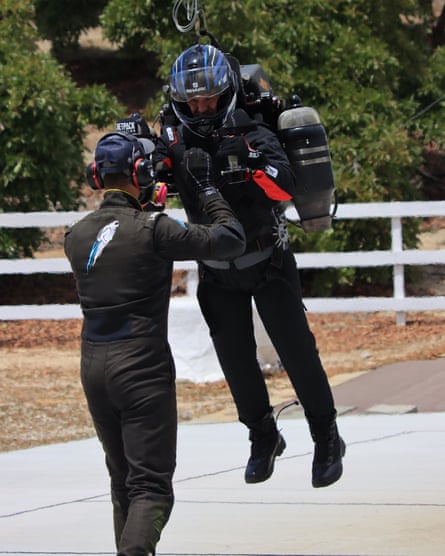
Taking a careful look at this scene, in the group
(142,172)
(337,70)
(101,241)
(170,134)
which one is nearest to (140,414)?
(101,241)

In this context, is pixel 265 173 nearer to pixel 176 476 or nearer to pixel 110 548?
pixel 110 548

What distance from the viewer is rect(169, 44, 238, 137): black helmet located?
222 inches

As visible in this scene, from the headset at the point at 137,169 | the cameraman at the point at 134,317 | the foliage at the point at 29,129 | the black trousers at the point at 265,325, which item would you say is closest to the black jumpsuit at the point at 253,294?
the black trousers at the point at 265,325

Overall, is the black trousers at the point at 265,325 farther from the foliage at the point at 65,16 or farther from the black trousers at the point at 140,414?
the foliage at the point at 65,16

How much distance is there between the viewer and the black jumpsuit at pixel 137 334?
17.1 ft

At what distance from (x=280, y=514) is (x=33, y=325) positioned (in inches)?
338

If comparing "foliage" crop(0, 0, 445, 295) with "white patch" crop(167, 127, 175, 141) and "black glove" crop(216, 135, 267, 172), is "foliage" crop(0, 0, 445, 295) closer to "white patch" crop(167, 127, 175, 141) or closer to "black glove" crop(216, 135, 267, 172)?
"white patch" crop(167, 127, 175, 141)

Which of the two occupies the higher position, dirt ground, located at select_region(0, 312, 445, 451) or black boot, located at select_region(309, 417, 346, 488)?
black boot, located at select_region(309, 417, 346, 488)

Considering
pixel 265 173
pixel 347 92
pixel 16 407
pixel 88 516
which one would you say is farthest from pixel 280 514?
pixel 347 92

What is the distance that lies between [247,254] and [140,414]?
114cm

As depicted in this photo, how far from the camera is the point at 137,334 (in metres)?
5.27

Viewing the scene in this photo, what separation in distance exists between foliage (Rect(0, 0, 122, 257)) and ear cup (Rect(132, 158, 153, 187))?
9685mm

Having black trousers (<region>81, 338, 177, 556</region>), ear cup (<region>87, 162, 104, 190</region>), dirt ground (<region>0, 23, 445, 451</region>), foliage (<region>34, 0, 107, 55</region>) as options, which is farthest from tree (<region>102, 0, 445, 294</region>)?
black trousers (<region>81, 338, 177, 556</region>)

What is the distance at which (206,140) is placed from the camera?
19.1ft
